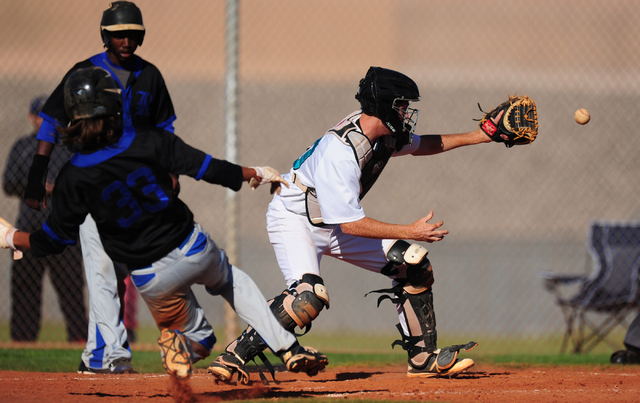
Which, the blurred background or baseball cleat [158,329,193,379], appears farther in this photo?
the blurred background

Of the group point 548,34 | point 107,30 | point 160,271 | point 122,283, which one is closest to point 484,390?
point 160,271

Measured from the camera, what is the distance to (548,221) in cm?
1370

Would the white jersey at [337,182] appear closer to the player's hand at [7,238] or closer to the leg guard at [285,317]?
the leg guard at [285,317]

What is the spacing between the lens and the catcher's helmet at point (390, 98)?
14.2ft

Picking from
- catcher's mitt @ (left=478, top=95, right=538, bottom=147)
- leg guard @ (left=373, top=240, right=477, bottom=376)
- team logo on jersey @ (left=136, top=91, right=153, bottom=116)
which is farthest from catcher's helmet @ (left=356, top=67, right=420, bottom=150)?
team logo on jersey @ (left=136, top=91, right=153, bottom=116)

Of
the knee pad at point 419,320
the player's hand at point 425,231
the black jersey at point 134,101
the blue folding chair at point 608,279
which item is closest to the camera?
the player's hand at point 425,231

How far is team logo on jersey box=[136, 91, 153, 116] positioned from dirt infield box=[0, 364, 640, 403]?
68.6 inches

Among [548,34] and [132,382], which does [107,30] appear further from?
[548,34]

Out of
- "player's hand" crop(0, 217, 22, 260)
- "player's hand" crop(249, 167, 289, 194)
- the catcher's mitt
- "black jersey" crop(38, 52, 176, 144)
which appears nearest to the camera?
"player's hand" crop(0, 217, 22, 260)

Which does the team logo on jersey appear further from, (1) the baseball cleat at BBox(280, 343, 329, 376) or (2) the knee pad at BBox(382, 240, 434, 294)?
(1) the baseball cleat at BBox(280, 343, 329, 376)

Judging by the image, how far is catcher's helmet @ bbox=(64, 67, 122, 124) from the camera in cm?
328

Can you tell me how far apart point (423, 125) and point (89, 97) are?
10.0 metres

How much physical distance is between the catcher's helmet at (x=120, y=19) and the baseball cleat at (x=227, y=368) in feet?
7.17

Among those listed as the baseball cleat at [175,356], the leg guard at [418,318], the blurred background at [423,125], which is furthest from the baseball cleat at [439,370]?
the blurred background at [423,125]
